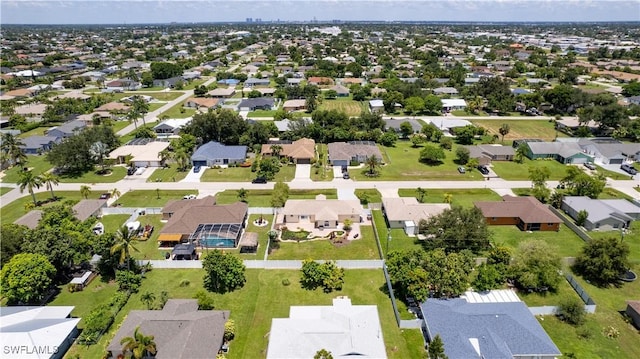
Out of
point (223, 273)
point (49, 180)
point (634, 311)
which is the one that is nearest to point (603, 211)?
point (634, 311)

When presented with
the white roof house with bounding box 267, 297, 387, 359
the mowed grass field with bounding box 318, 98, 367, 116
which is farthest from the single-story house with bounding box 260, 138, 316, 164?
the white roof house with bounding box 267, 297, 387, 359

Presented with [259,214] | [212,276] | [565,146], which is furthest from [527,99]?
[212,276]

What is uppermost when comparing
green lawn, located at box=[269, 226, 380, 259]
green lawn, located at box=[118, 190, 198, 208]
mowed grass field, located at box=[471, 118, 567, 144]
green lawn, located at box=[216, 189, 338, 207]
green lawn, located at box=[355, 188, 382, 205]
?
mowed grass field, located at box=[471, 118, 567, 144]

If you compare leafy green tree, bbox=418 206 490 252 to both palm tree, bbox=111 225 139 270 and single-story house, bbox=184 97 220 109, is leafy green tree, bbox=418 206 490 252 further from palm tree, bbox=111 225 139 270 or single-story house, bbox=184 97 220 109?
single-story house, bbox=184 97 220 109

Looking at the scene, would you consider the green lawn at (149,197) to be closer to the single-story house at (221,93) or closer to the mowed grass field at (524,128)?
the mowed grass field at (524,128)

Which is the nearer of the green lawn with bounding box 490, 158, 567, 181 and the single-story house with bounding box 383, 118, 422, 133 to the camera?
the green lawn with bounding box 490, 158, 567, 181

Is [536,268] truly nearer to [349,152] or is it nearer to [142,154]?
[349,152]

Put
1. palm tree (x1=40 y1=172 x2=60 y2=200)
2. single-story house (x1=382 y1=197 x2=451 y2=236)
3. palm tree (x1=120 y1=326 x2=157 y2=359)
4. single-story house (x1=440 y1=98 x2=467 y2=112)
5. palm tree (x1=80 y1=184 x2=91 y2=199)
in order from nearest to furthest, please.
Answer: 1. palm tree (x1=120 y1=326 x2=157 y2=359)
2. single-story house (x1=382 y1=197 x2=451 y2=236)
3. palm tree (x1=40 y1=172 x2=60 y2=200)
4. palm tree (x1=80 y1=184 x2=91 y2=199)
5. single-story house (x1=440 y1=98 x2=467 y2=112)
